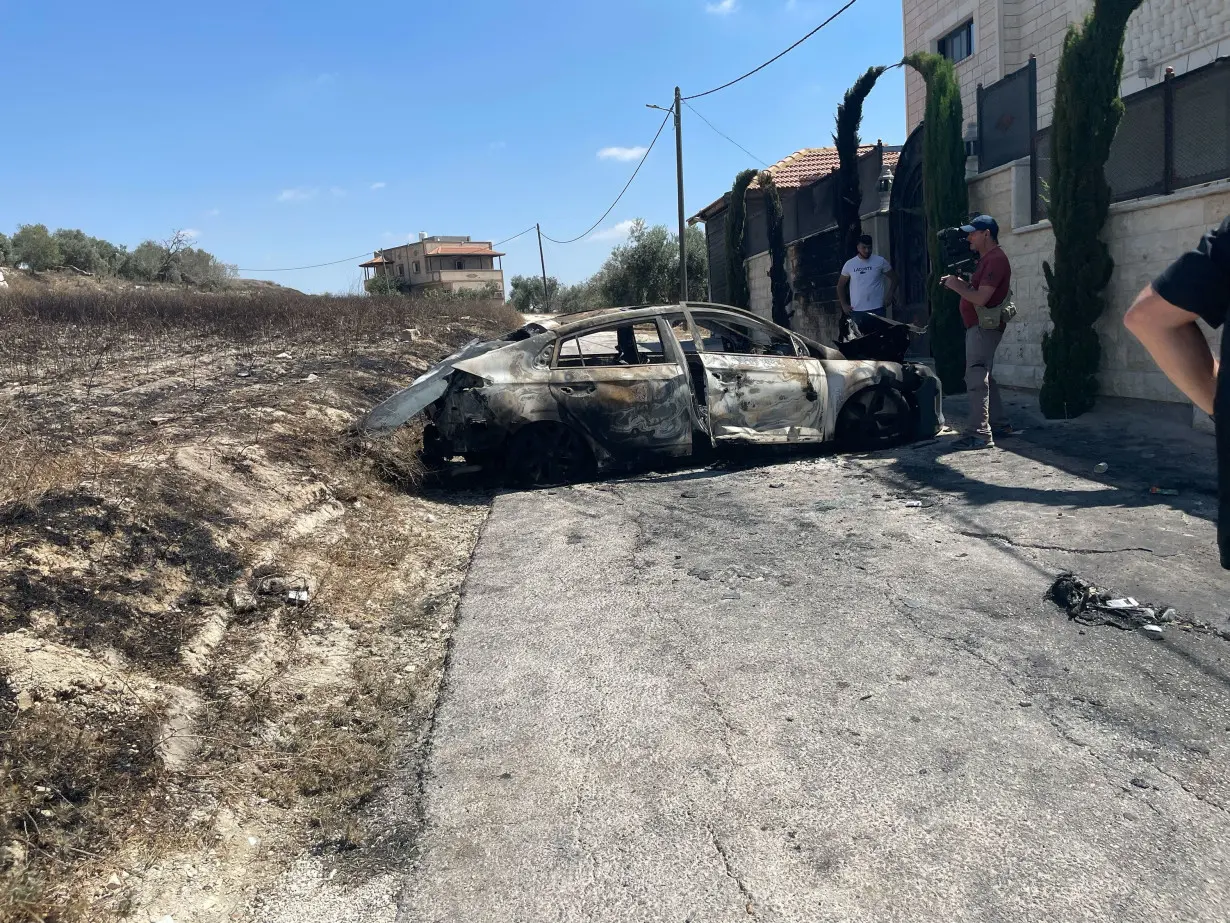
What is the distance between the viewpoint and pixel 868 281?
423 inches

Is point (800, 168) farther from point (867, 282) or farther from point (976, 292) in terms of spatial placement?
point (976, 292)

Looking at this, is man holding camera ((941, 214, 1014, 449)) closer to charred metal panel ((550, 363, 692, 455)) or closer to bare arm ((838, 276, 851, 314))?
bare arm ((838, 276, 851, 314))

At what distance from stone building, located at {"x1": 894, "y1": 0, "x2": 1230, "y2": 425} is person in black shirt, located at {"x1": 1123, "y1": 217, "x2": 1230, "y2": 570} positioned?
6.98m

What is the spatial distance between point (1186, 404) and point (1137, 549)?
3899mm

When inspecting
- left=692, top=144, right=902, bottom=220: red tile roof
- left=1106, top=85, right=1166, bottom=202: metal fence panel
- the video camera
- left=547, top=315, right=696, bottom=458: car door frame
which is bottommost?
left=547, top=315, right=696, bottom=458: car door frame

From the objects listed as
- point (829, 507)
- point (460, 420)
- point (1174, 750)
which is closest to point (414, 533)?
point (460, 420)

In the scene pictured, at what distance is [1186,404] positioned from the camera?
8.40 meters

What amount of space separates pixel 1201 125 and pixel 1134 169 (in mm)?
929

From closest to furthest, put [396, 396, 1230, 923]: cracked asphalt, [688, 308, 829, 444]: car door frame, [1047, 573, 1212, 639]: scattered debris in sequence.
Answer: [396, 396, 1230, 923]: cracked asphalt
[1047, 573, 1212, 639]: scattered debris
[688, 308, 829, 444]: car door frame

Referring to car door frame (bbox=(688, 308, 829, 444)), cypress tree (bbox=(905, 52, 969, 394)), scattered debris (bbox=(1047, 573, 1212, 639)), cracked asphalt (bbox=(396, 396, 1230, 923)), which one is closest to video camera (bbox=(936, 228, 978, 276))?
cypress tree (bbox=(905, 52, 969, 394))

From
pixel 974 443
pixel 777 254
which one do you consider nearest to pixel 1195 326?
pixel 974 443

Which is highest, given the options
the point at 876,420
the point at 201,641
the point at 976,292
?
the point at 976,292

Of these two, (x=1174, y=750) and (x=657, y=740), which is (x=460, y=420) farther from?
(x=1174, y=750)

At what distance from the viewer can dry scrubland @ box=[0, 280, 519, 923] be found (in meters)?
2.91
